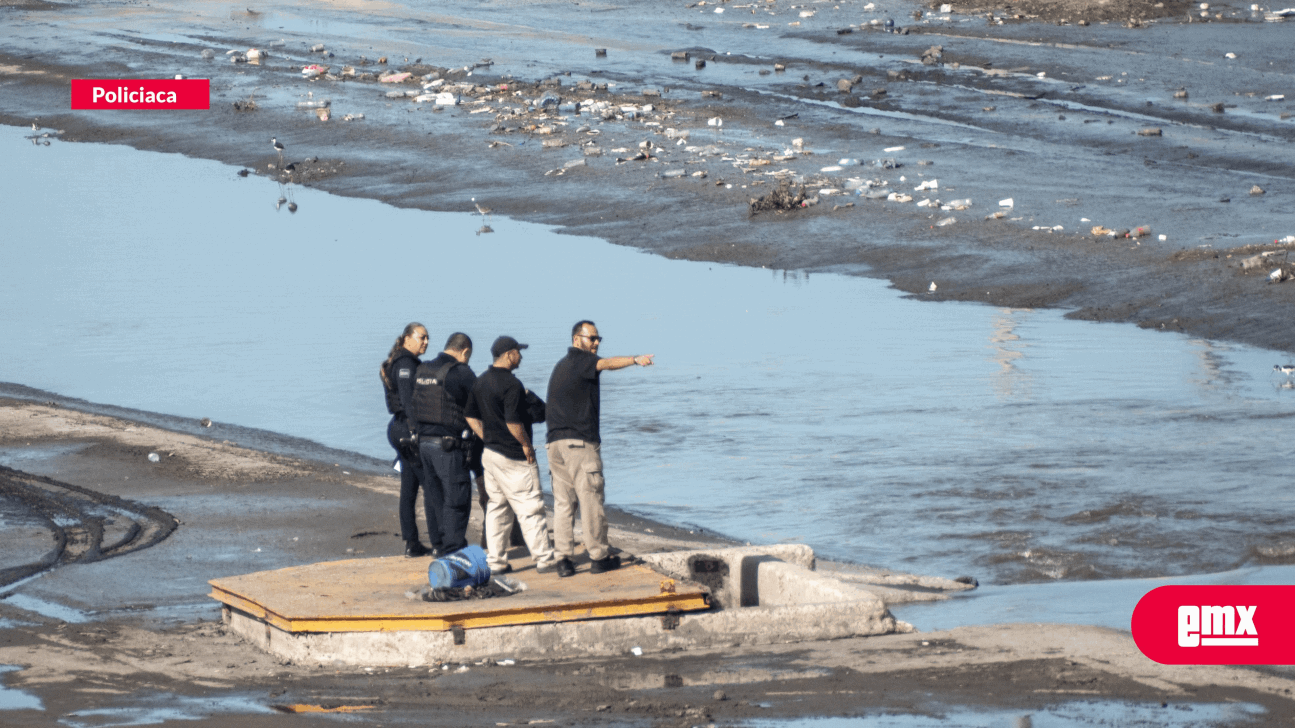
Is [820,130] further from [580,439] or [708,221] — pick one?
[580,439]

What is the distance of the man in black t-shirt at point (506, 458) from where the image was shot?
10031 mm

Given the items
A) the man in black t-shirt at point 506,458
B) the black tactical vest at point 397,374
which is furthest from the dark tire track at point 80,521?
the man in black t-shirt at point 506,458

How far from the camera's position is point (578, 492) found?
33.2ft

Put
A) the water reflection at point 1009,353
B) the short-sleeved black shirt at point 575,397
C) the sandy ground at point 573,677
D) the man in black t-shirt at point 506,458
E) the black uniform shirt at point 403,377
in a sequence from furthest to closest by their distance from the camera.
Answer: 1. the water reflection at point 1009,353
2. the black uniform shirt at point 403,377
3. the man in black t-shirt at point 506,458
4. the short-sleeved black shirt at point 575,397
5. the sandy ground at point 573,677

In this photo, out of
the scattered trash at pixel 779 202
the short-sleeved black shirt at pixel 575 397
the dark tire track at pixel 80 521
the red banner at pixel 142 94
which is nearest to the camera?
the short-sleeved black shirt at pixel 575 397

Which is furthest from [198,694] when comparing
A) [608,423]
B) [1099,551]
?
[608,423]

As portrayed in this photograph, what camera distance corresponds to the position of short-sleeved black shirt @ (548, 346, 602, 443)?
9922 millimetres

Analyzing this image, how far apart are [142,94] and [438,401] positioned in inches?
1273

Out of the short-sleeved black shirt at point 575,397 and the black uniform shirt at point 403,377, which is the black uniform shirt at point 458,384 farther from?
the short-sleeved black shirt at point 575,397

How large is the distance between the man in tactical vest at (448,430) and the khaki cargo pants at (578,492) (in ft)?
2.17

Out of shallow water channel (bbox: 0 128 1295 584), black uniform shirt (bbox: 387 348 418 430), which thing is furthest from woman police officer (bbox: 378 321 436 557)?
shallow water channel (bbox: 0 128 1295 584)

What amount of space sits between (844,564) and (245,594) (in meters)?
4.41

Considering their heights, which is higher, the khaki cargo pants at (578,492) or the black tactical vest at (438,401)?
Result: the black tactical vest at (438,401)

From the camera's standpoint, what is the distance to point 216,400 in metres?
18.5
